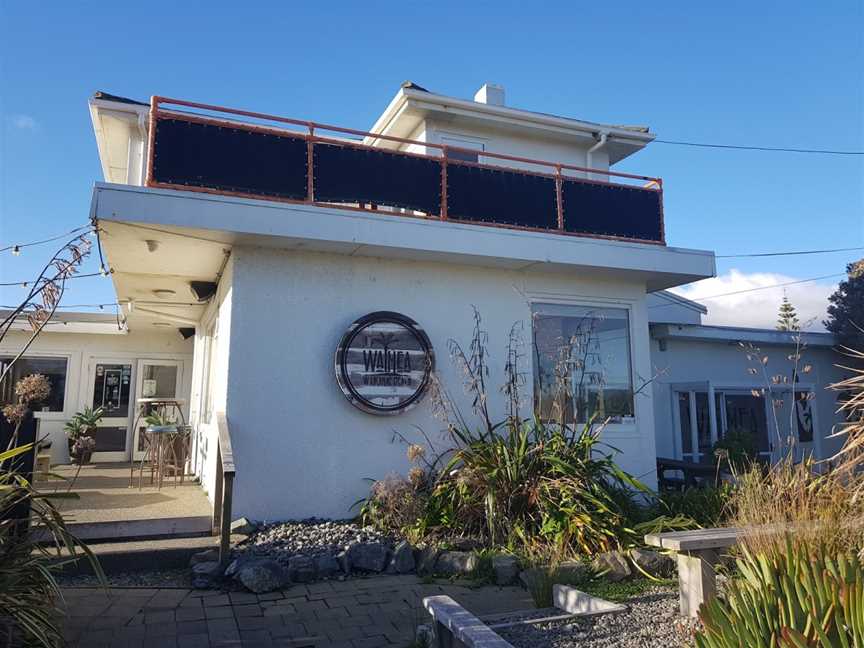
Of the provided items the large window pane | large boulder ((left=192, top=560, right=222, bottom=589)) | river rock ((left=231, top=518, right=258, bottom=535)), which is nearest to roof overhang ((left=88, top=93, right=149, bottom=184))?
river rock ((left=231, top=518, right=258, bottom=535))

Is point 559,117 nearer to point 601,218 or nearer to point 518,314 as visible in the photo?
point 601,218

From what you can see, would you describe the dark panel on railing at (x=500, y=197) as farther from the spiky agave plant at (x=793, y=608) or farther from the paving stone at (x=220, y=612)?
the spiky agave plant at (x=793, y=608)

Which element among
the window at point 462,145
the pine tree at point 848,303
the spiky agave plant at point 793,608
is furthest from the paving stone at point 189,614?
the pine tree at point 848,303

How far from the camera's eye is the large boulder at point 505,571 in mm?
5891

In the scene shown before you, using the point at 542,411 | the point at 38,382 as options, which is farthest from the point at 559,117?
the point at 38,382

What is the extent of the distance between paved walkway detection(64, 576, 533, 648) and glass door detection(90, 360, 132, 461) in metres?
9.32

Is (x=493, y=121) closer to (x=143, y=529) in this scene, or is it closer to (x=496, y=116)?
(x=496, y=116)

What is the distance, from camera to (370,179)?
809 centimetres

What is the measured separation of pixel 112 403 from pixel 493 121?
1010 cm

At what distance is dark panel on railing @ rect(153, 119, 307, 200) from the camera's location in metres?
7.03

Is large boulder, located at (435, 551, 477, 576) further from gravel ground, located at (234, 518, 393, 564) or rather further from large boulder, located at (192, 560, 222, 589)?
large boulder, located at (192, 560, 222, 589)

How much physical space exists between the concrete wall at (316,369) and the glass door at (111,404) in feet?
27.1

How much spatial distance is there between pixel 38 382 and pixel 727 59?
11.9 m

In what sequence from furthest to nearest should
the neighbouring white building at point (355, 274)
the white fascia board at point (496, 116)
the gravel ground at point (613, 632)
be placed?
the white fascia board at point (496, 116)
the neighbouring white building at point (355, 274)
the gravel ground at point (613, 632)
